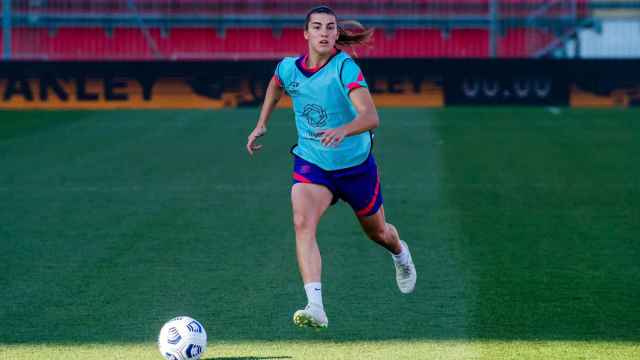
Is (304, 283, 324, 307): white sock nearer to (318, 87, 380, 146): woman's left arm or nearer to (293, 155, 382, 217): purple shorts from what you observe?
(293, 155, 382, 217): purple shorts

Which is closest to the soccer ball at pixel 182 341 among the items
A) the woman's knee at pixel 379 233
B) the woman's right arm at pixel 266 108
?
the woman's right arm at pixel 266 108

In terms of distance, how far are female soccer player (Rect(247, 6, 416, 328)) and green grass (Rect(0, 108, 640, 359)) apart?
526 millimetres

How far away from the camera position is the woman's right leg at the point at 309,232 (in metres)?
6.85

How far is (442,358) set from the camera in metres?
6.29

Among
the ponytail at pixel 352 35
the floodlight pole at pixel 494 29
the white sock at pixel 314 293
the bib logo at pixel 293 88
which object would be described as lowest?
the floodlight pole at pixel 494 29

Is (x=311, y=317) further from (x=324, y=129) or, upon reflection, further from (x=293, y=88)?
(x=293, y=88)

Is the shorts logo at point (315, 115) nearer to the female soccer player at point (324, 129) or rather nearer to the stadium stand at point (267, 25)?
the female soccer player at point (324, 129)

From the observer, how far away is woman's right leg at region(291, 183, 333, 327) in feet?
22.5

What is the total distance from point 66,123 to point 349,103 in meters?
15.8

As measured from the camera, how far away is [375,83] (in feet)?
86.5

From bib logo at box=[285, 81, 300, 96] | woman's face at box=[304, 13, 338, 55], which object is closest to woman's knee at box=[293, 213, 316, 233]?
bib logo at box=[285, 81, 300, 96]

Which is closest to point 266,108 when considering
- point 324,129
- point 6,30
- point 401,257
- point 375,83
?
point 324,129

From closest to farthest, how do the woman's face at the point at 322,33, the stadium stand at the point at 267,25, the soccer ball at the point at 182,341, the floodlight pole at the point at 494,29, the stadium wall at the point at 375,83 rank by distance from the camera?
the soccer ball at the point at 182,341 < the woman's face at the point at 322,33 < the stadium wall at the point at 375,83 < the floodlight pole at the point at 494,29 < the stadium stand at the point at 267,25

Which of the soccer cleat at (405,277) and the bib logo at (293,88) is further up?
the bib logo at (293,88)
